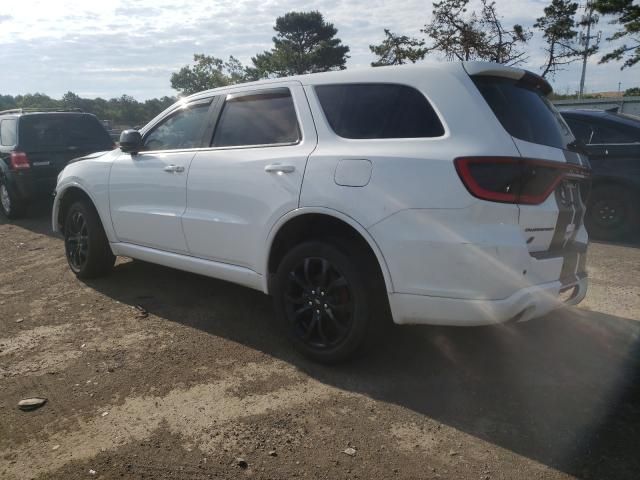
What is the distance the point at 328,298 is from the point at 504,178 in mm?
1222

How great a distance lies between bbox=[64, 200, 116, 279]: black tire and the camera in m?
4.86

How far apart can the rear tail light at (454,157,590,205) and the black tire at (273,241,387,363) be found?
0.77 meters

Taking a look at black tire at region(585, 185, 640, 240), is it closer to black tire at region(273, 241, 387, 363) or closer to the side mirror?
black tire at region(273, 241, 387, 363)

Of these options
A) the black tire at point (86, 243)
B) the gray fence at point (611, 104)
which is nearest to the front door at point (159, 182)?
the black tire at point (86, 243)

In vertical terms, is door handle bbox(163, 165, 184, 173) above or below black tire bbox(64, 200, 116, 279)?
above

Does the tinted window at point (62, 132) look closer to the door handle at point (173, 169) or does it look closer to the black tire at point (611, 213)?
the door handle at point (173, 169)

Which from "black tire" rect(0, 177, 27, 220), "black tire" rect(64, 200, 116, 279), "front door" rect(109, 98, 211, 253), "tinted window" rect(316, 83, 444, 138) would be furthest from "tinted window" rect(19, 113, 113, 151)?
"tinted window" rect(316, 83, 444, 138)

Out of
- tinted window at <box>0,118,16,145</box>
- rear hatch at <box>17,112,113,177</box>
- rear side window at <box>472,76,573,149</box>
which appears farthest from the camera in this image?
tinted window at <box>0,118,16,145</box>

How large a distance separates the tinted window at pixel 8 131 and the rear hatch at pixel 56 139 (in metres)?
0.20

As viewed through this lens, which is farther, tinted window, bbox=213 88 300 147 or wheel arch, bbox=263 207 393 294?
tinted window, bbox=213 88 300 147

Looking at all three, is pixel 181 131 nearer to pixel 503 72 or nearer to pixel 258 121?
pixel 258 121

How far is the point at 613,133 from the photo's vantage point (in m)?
6.58

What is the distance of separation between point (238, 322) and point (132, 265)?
2.23 m

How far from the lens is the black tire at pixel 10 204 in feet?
28.2
